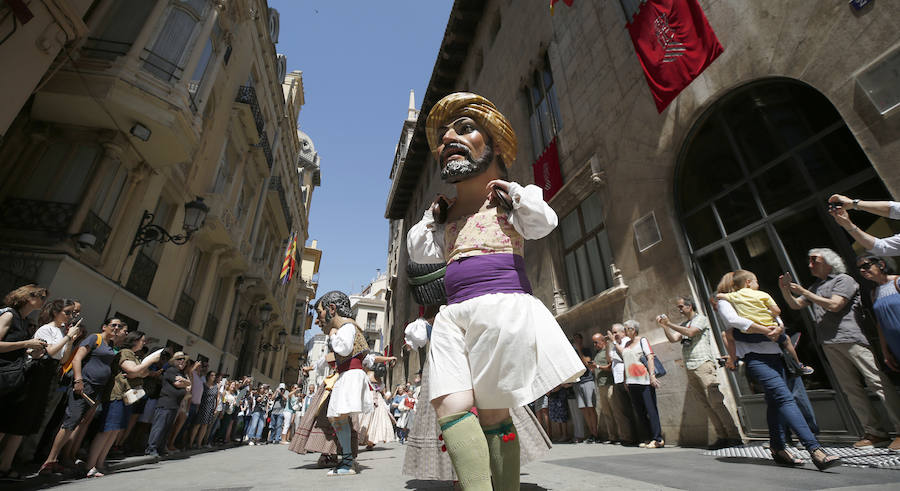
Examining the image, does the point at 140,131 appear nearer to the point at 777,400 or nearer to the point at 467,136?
the point at 467,136

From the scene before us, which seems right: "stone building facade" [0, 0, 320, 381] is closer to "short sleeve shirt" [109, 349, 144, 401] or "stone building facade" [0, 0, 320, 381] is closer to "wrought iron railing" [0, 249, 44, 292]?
"wrought iron railing" [0, 249, 44, 292]

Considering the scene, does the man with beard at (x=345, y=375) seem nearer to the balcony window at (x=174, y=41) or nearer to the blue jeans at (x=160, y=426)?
the blue jeans at (x=160, y=426)

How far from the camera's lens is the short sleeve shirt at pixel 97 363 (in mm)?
4547

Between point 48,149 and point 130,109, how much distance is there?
1.89m

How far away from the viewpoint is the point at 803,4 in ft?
Answer: 14.9

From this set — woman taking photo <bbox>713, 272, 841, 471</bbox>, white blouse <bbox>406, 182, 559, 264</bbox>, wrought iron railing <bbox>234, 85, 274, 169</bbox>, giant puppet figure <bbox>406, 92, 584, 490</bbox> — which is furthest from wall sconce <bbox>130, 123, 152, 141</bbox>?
woman taking photo <bbox>713, 272, 841, 471</bbox>

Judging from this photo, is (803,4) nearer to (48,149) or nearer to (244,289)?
(48,149)

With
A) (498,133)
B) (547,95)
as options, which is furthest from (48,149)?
(547,95)

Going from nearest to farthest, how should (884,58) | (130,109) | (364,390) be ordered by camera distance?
1. (884,58)
2. (364,390)
3. (130,109)

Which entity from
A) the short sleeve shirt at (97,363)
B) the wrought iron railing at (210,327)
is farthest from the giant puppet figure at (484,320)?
the wrought iron railing at (210,327)

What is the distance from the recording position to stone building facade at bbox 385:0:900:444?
13.5 feet

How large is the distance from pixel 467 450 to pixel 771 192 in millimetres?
5610

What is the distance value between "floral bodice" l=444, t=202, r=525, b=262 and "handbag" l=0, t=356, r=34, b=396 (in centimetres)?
417

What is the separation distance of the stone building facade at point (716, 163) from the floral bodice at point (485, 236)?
426 cm
